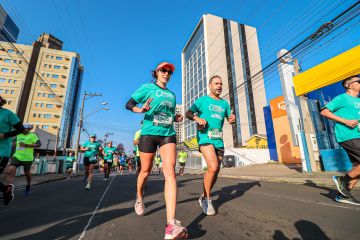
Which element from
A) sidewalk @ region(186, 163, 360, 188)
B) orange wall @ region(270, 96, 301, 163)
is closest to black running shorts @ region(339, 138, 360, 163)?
sidewalk @ region(186, 163, 360, 188)

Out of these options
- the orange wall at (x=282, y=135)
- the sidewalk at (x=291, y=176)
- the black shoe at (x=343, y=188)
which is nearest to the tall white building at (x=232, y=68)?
the orange wall at (x=282, y=135)

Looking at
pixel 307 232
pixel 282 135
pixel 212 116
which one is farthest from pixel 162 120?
pixel 282 135

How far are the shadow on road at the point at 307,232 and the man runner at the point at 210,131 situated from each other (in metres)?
1.03

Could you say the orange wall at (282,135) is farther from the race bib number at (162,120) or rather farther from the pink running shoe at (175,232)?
the pink running shoe at (175,232)

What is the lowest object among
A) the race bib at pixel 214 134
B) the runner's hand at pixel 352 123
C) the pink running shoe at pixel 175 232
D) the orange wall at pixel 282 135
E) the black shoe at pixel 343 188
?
the pink running shoe at pixel 175 232

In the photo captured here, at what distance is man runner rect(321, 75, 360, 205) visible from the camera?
10.3ft

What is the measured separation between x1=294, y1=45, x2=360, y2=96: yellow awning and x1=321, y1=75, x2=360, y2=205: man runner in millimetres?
7533

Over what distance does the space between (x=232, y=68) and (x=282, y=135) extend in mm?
45257

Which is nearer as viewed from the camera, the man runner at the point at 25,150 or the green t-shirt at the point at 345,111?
the green t-shirt at the point at 345,111

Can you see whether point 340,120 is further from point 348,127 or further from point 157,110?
point 157,110

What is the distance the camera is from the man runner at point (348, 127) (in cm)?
314

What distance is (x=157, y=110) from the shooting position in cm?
263

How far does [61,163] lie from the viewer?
21.5 m

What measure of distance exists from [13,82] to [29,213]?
79185 mm
